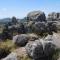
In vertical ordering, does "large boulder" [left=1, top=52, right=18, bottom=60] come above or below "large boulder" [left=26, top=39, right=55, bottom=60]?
below

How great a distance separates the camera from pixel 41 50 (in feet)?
47.5

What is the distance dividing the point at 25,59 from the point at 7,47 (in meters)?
2.85

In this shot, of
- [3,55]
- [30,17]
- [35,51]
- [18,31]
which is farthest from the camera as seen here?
[30,17]

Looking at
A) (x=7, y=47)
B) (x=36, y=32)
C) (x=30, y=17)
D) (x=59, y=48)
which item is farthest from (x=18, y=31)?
(x=59, y=48)

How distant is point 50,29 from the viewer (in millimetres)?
24312

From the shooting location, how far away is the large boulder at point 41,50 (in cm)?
1432

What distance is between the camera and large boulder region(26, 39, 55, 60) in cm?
1432

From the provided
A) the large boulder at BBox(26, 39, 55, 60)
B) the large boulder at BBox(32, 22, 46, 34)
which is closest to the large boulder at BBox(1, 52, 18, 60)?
the large boulder at BBox(26, 39, 55, 60)

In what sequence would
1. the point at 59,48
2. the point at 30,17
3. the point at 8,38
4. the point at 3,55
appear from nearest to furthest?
the point at 59,48
the point at 3,55
the point at 8,38
the point at 30,17

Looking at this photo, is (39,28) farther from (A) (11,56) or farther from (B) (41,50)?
(A) (11,56)

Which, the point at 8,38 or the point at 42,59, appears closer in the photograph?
the point at 42,59

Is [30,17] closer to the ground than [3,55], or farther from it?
farther from it

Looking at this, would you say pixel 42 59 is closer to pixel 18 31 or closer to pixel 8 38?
pixel 8 38

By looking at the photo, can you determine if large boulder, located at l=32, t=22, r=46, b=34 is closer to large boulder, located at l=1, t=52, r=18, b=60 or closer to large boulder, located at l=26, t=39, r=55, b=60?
large boulder, located at l=26, t=39, r=55, b=60
